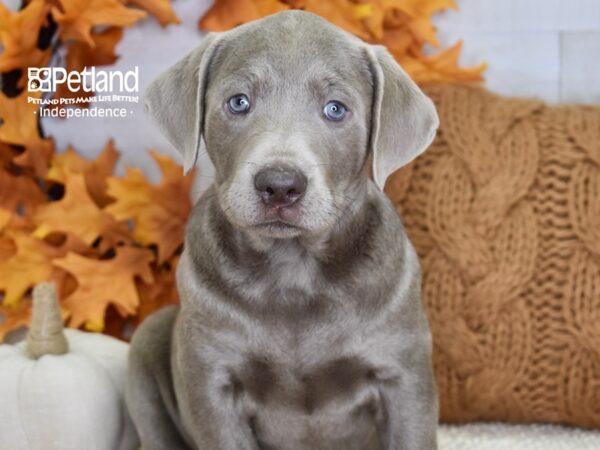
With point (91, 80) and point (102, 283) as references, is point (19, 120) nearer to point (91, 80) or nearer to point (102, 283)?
point (91, 80)

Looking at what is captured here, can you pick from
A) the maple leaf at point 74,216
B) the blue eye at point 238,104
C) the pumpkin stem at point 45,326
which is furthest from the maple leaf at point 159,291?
the blue eye at point 238,104

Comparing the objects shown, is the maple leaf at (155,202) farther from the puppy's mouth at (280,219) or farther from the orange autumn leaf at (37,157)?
the puppy's mouth at (280,219)

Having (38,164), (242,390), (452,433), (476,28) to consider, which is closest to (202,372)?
(242,390)

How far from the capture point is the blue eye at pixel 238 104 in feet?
6.11

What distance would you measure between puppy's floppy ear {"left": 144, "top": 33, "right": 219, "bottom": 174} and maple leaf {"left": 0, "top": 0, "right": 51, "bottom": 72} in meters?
0.89

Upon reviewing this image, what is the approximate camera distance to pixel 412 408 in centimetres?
195

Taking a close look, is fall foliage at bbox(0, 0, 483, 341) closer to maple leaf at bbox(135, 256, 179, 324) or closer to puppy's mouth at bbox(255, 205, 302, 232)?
maple leaf at bbox(135, 256, 179, 324)

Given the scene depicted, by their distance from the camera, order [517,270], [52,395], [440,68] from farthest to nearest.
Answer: [440,68] < [517,270] < [52,395]

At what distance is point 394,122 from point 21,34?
4.45 feet

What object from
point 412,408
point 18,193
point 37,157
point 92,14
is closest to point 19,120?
point 37,157

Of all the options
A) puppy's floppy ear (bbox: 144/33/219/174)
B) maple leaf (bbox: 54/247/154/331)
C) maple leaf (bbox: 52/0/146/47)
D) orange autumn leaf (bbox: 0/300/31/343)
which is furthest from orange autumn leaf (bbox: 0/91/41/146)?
puppy's floppy ear (bbox: 144/33/219/174)

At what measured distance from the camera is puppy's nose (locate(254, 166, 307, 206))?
1.67 metres

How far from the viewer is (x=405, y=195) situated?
2529 millimetres

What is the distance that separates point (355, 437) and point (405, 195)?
0.73 m
